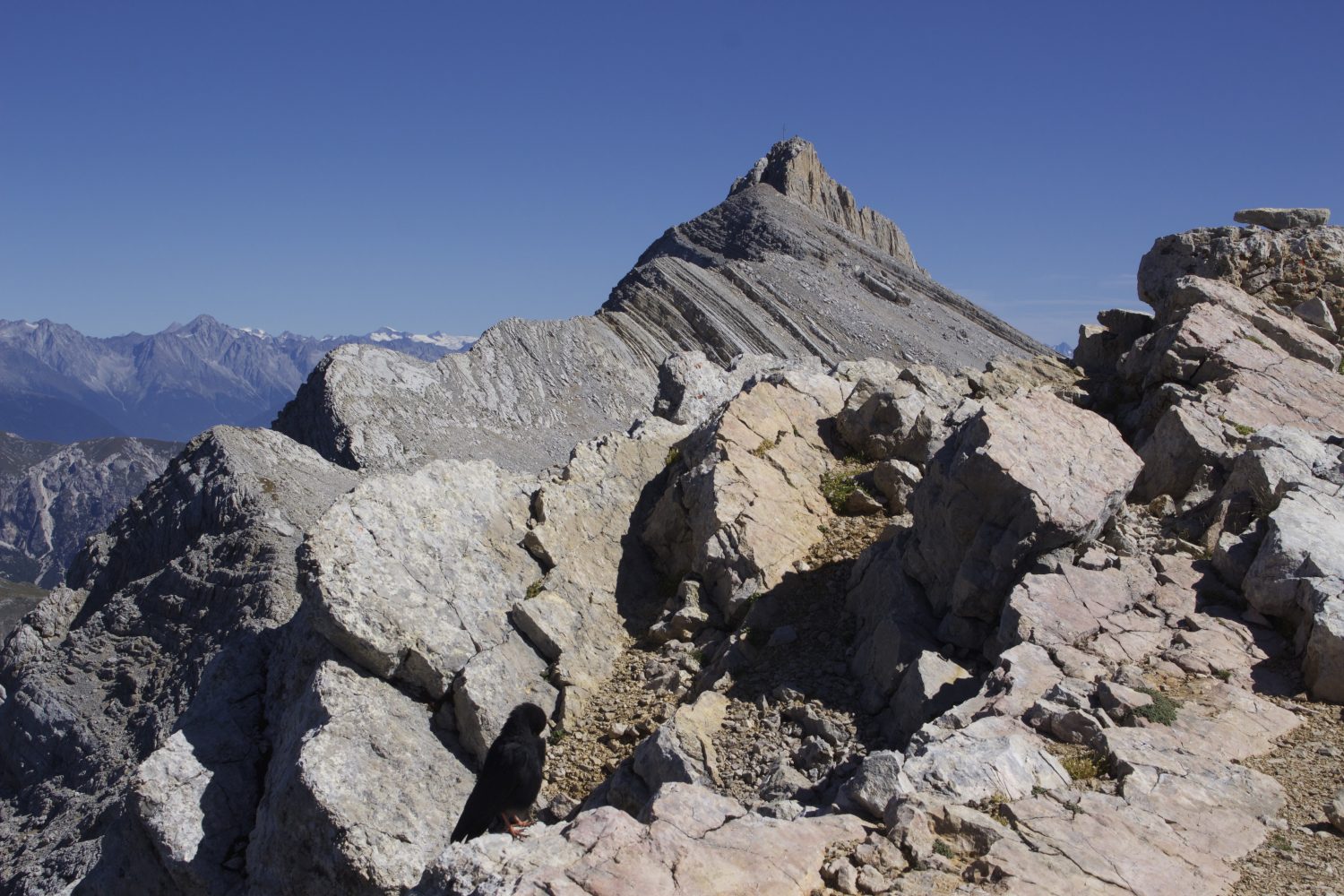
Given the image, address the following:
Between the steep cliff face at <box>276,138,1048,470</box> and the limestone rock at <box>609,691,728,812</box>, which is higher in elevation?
the steep cliff face at <box>276,138,1048,470</box>

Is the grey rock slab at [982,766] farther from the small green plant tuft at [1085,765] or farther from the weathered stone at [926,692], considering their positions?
the weathered stone at [926,692]

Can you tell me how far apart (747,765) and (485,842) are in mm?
3366

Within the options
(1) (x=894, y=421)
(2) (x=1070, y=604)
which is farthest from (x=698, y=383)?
(2) (x=1070, y=604)

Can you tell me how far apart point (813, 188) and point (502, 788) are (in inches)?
1727

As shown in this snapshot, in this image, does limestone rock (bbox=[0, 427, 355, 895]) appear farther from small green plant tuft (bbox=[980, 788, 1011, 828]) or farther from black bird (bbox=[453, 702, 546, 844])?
small green plant tuft (bbox=[980, 788, 1011, 828])

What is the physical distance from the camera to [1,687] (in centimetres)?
1683

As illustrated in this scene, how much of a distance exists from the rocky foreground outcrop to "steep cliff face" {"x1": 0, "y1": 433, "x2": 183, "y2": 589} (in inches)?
5352

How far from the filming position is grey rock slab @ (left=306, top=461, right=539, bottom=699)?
34.8 feet

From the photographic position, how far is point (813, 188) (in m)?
48.7

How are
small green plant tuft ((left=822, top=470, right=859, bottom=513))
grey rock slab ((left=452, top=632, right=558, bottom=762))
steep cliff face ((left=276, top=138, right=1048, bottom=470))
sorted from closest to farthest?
grey rock slab ((left=452, top=632, right=558, bottom=762))
small green plant tuft ((left=822, top=470, right=859, bottom=513))
steep cliff face ((left=276, top=138, right=1048, bottom=470))

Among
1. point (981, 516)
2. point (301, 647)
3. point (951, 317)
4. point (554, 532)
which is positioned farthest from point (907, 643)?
point (951, 317)

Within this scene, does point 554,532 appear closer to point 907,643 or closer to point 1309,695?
point 907,643

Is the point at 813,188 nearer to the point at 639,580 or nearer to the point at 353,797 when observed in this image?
the point at 639,580

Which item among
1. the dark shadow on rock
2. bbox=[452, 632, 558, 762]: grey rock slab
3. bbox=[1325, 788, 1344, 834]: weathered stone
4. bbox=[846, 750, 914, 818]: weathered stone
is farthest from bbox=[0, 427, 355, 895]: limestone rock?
bbox=[1325, 788, 1344, 834]: weathered stone
